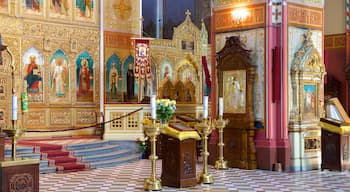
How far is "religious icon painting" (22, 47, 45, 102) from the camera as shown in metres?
15.2

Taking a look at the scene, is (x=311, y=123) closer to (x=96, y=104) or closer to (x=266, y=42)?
(x=266, y=42)

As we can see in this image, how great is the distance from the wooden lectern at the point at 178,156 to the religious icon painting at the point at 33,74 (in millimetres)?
7271

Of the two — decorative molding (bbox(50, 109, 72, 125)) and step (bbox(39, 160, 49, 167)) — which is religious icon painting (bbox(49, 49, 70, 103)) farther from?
step (bbox(39, 160, 49, 167))

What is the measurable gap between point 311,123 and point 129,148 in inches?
191

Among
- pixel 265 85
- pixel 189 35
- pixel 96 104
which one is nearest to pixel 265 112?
pixel 265 85

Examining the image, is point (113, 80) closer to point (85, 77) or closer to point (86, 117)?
point (85, 77)

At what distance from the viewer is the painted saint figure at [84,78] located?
54.3 ft

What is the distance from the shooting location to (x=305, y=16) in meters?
11.7

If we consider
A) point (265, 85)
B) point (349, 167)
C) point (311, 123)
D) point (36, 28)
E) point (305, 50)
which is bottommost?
point (349, 167)

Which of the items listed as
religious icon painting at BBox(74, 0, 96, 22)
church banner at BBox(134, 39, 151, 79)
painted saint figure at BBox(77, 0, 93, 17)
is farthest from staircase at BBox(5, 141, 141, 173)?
painted saint figure at BBox(77, 0, 93, 17)

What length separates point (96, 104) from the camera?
16891 mm

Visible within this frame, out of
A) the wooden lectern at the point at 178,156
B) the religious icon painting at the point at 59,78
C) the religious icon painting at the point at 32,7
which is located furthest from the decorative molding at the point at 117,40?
the wooden lectern at the point at 178,156

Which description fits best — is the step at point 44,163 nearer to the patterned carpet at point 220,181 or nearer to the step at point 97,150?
the patterned carpet at point 220,181

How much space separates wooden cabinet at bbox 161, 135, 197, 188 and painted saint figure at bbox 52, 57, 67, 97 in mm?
7587
